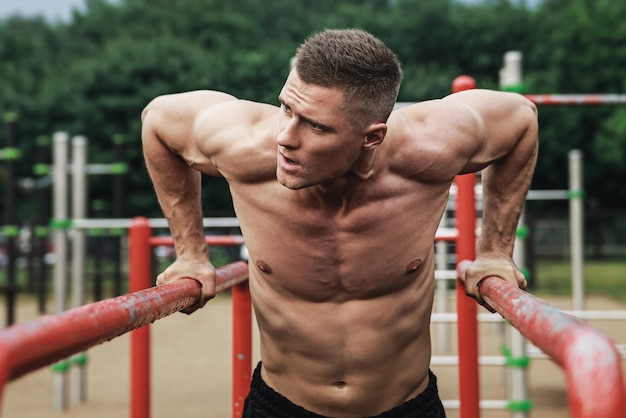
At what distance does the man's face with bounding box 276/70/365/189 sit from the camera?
1.40 meters

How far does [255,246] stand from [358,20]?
69.6ft

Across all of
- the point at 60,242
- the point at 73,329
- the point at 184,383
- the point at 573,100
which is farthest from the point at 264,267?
the point at 184,383

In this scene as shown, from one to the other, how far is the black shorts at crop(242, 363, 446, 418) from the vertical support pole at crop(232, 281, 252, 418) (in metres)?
0.29

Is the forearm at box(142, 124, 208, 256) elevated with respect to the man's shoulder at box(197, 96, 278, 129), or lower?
lower

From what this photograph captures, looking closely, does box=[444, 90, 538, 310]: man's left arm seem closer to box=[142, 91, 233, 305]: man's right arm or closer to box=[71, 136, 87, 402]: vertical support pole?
box=[142, 91, 233, 305]: man's right arm

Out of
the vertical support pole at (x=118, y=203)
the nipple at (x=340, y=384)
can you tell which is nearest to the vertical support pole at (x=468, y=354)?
the nipple at (x=340, y=384)

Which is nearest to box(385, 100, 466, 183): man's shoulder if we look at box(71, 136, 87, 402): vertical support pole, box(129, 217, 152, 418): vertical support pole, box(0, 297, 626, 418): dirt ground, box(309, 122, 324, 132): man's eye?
box(309, 122, 324, 132): man's eye

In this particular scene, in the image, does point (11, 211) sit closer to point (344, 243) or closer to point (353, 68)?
point (344, 243)

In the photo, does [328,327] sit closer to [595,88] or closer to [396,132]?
[396,132]

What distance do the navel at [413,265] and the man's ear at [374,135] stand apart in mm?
314

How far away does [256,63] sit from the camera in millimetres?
17047

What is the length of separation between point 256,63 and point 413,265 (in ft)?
51.9

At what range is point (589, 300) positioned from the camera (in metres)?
10.7

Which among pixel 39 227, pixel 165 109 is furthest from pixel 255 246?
pixel 39 227
